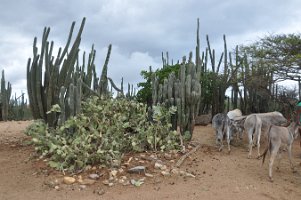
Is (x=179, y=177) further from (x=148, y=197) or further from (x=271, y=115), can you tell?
(x=271, y=115)

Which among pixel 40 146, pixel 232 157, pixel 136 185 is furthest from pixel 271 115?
pixel 40 146

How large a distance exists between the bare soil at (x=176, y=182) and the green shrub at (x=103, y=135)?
300 millimetres

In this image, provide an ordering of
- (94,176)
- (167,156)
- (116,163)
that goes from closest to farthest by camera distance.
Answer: (94,176), (116,163), (167,156)

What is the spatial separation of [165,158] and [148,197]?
1918 mm

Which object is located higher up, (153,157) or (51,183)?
(153,157)

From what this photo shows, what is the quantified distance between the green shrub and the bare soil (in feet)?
0.98

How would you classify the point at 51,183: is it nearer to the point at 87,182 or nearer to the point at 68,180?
the point at 68,180

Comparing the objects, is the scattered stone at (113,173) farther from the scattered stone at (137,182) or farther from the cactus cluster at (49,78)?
the cactus cluster at (49,78)

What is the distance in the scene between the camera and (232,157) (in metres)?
8.68

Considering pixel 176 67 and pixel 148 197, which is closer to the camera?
pixel 148 197

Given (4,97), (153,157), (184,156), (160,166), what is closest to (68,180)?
(160,166)

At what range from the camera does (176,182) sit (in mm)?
6871

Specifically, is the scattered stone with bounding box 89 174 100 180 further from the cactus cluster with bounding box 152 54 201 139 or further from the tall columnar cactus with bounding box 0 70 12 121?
the tall columnar cactus with bounding box 0 70 12 121

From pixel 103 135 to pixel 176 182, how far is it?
2.18 m
